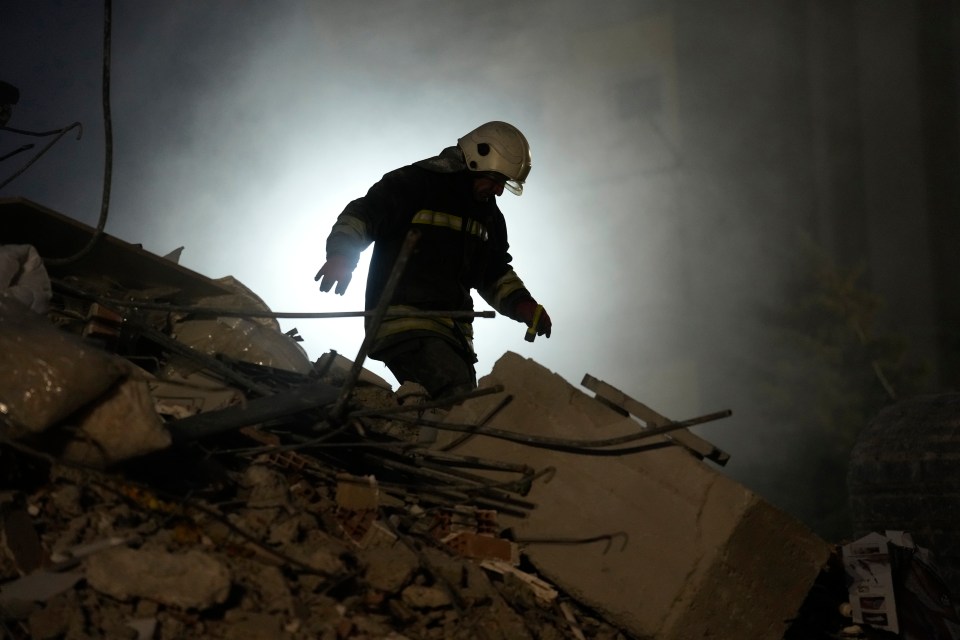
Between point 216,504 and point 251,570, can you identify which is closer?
point 251,570

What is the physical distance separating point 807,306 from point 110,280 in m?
18.1

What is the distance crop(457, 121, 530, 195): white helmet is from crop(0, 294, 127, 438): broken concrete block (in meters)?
2.27

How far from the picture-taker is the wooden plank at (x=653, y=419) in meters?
2.80

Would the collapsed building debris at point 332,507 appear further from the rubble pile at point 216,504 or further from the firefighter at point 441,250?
the firefighter at point 441,250

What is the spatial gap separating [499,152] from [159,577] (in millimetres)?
2636

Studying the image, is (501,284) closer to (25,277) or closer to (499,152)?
(499,152)

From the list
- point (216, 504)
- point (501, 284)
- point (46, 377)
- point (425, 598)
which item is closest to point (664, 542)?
point (425, 598)

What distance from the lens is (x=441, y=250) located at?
4078 mm

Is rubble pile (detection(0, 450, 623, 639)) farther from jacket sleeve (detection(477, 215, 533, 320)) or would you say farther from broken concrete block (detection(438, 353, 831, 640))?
jacket sleeve (detection(477, 215, 533, 320))

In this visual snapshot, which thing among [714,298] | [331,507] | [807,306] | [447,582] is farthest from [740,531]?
[714,298]

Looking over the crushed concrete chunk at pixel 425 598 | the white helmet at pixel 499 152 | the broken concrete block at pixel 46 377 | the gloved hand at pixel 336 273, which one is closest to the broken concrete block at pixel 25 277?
the broken concrete block at pixel 46 377

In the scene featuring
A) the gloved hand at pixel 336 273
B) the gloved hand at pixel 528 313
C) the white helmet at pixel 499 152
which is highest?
the white helmet at pixel 499 152

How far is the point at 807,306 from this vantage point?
64.5 feet

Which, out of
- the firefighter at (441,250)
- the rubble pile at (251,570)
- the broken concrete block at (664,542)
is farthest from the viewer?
the firefighter at (441,250)
